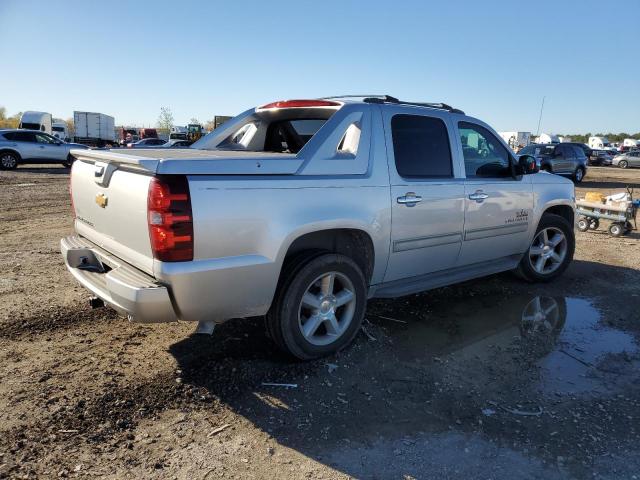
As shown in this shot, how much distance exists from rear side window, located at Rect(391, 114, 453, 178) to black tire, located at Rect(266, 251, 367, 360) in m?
0.98

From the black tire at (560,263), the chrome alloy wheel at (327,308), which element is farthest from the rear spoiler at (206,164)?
the black tire at (560,263)

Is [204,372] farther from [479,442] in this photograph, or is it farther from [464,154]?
[464,154]

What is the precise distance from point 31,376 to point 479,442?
2.91 meters

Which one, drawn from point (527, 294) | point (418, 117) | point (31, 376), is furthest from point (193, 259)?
point (527, 294)

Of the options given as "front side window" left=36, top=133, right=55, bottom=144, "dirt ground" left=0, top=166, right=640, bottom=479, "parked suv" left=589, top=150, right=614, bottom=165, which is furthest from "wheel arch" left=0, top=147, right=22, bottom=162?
"parked suv" left=589, top=150, right=614, bottom=165

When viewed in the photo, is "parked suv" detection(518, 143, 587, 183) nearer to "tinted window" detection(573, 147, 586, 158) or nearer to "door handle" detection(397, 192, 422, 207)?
"tinted window" detection(573, 147, 586, 158)

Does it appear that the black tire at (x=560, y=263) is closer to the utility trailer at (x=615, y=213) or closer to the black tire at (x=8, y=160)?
the utility trailer at (x=615, y=213)

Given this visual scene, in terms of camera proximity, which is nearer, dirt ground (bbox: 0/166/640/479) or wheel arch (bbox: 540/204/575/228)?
dirt ground (bbox: 0/166/640/479)

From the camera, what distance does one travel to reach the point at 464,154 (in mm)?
4594

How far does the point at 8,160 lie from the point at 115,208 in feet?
67.5

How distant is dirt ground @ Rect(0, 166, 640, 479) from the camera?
255cm

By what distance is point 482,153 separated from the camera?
486 centimetres

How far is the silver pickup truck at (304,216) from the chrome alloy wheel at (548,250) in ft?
1.47

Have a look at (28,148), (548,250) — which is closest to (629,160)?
(548,250)
